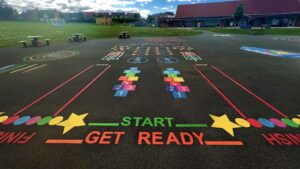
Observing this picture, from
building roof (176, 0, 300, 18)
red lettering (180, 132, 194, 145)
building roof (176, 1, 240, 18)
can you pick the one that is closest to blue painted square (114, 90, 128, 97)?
red lettering (180, 132, 194, 145)

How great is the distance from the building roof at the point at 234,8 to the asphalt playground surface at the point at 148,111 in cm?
6321

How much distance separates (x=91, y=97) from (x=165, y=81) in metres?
3.87

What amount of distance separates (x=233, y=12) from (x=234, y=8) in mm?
1900

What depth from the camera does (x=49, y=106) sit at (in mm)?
6723

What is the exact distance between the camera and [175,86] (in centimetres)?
864

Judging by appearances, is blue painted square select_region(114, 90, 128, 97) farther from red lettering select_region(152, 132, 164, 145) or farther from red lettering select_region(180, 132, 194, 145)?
red lettering select_region(180, 132, 194, 145)

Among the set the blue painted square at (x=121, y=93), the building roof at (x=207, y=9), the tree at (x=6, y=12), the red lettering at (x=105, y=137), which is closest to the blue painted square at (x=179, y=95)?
the blue painted square at (x=121, y=93)

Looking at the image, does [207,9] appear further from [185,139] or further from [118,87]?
[185,139]

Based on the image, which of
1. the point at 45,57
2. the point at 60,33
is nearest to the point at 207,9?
the point at 60,33

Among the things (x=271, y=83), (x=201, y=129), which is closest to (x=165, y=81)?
(x=201, y=129)

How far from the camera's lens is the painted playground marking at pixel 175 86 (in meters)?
7.70

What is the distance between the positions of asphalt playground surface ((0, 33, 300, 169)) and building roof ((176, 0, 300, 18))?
63.2 metres

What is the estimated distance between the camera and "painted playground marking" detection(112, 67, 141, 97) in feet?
26.1

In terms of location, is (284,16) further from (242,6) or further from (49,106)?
(49,106)
